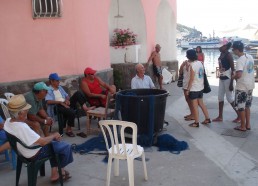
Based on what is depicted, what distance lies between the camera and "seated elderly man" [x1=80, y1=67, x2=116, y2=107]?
6402mm

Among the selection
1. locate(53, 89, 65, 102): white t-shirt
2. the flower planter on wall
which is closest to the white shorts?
locate(53, 89, 65, 102): white t-shirt

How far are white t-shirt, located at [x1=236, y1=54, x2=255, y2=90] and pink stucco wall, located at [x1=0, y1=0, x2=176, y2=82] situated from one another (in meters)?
3.43

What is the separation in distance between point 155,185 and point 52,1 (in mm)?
4436

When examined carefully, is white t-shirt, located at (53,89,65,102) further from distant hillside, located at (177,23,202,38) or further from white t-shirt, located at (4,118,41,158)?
distant hillside, located at (177,23,202,38)

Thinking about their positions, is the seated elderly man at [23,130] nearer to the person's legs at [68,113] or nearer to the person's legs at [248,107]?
the person's legs at [68,113]

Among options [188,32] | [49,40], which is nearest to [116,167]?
[49,40]

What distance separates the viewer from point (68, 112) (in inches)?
233

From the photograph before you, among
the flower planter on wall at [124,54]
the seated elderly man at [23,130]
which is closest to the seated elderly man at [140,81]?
the seated elderly man at [23,130]

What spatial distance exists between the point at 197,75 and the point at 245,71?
89 centimetres

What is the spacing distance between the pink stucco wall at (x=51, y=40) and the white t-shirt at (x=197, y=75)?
Answer: 2.58m

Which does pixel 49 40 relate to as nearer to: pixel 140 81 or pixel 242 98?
pixel 140 81

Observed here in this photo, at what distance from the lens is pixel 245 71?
5.69 meters

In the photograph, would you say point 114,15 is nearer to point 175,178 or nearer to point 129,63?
point 129,63

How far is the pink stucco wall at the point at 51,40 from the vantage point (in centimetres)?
622
